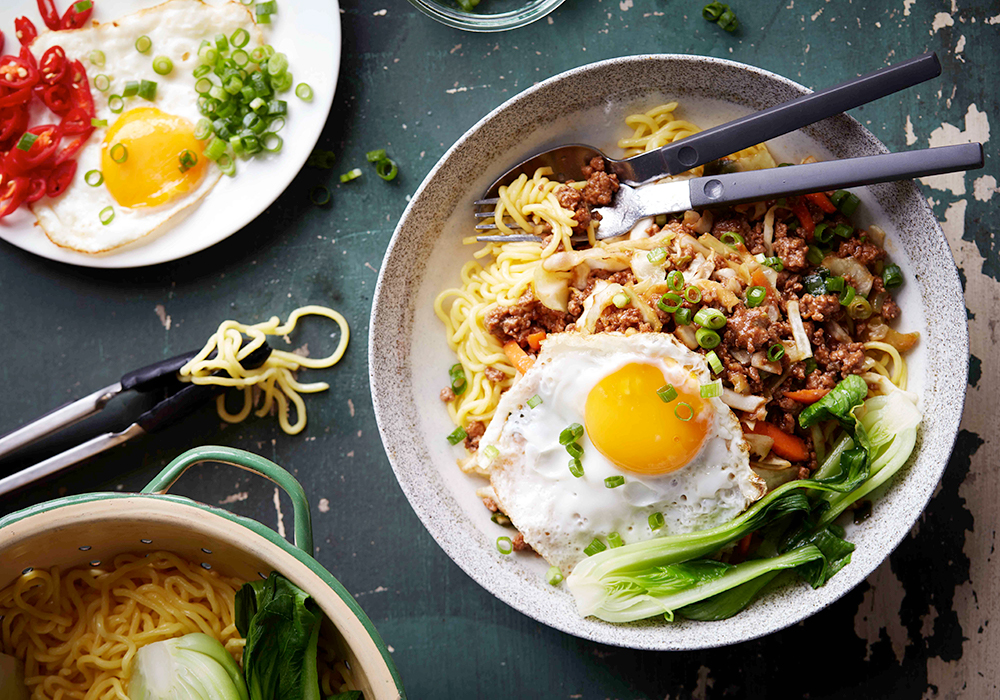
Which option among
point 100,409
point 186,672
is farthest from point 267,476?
point 100,409

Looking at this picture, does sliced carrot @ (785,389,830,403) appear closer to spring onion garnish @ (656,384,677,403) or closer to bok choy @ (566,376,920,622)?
A: bok choy @ (566,376,920,622)

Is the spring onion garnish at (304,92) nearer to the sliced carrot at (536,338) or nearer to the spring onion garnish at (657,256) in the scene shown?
the sliced carrot at (536,338)

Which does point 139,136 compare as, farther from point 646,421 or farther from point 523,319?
point 646,421

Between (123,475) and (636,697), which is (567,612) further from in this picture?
(123,475)

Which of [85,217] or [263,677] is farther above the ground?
[85,217]

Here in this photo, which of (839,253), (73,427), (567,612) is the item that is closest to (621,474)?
(567,612)

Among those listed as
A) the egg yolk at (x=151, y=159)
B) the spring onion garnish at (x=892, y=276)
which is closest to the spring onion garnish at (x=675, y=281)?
the spring onion garnish at (x=892, y=276)
